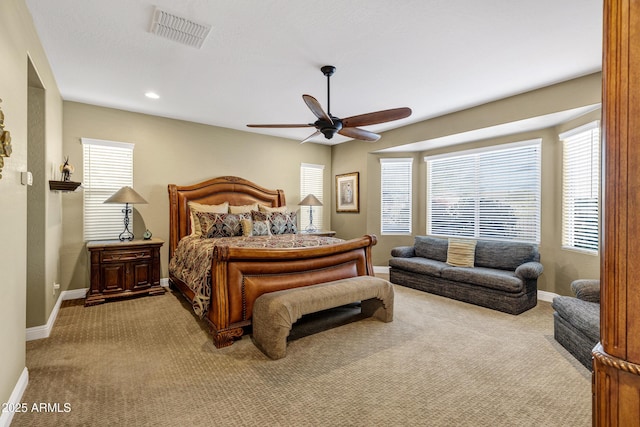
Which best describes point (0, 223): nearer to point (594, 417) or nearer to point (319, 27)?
point (319, 27)

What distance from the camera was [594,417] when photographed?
86cm

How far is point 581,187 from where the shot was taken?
3.98 meters

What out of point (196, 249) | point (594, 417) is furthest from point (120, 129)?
point (594, 417)

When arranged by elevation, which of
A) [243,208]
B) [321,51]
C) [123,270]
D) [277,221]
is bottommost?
[123,270]

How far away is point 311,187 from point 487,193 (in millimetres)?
3401

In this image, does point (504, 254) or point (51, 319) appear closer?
point (51, 319)

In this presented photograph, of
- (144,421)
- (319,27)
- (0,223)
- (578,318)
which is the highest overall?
(319,27)

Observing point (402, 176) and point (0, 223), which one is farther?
point (402, 176)

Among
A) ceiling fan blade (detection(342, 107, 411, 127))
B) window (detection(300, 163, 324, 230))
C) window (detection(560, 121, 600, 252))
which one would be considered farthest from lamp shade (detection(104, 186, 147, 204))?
window (detection(560, 121, 600, 252))

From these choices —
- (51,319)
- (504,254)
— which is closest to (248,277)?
(51,319)

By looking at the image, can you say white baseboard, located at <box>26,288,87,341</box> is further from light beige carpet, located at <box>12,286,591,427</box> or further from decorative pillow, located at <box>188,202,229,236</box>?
decorative pillow, located at <box>188,202,229,236</box>

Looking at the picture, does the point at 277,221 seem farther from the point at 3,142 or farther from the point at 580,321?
the point at 580,321

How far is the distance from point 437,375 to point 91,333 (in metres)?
3.34

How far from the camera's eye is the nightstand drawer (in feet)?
13.5
